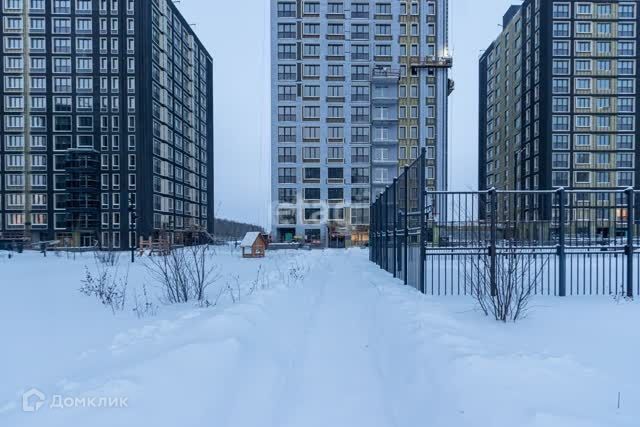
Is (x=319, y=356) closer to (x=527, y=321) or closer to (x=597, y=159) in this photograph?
(x=527, y=321)

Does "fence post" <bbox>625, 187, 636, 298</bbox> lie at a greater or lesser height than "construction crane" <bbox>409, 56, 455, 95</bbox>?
lesser

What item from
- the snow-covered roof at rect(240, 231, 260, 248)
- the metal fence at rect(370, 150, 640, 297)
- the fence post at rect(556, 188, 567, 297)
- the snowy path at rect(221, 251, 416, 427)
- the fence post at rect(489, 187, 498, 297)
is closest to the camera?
the snowy path at rect(221, 251, 416, 427)

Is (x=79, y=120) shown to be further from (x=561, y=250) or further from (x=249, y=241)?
(x=561, y=250)

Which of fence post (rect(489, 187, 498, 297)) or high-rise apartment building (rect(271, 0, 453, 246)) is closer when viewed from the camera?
fence post (rect(489, 187, 498, 297))

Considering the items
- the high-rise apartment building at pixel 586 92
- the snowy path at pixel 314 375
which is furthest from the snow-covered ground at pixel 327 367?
the high-rise apartment building at pixel 586 92

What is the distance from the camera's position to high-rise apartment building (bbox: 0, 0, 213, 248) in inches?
2105

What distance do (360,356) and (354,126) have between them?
54697 millimetres

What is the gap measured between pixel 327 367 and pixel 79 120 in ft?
210

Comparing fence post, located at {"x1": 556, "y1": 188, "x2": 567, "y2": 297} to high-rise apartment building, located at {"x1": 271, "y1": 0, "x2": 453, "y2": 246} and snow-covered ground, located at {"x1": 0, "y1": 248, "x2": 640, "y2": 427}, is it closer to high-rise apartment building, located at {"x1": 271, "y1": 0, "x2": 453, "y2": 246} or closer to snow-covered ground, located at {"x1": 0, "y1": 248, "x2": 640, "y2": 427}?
snow-covered ground, located at {"x1": 0, "y1": 248, "x2": 640, "y2": 427}

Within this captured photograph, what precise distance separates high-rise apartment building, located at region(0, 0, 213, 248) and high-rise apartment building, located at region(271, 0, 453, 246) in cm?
1877

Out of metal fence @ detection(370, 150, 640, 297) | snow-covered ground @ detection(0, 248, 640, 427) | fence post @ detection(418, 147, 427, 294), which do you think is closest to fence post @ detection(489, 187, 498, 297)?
metal fence @ detection(370, 150, 640, 297)

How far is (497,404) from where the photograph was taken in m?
3.41

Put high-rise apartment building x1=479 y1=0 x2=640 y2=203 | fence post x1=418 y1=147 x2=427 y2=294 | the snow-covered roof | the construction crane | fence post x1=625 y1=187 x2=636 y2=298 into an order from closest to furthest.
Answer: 1. fence post x1=625 y1=187 x2=636 y2=298
2. fence post x1=418 y1=147 x2=427 y2=294
3. the snow-covered roof
4. the construction crane
5. high-rise apartment building x1=479 y1=0 x2=640 y2=203

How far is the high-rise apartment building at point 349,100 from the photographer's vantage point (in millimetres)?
56562
